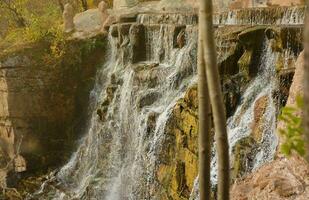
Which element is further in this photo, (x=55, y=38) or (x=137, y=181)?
(x=55, y=38)

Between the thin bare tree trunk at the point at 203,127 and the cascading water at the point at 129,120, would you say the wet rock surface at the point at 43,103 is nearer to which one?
the cascading water at the point at 129,120

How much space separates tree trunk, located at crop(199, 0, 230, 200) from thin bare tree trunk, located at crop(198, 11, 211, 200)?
150 mm

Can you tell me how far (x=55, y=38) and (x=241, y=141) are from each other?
31.9 ft

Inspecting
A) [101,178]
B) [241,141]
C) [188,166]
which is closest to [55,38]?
[101,178]

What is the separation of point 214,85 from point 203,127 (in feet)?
1.46

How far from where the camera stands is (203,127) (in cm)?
384

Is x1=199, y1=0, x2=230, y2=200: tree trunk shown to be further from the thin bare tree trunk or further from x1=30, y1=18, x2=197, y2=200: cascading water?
x1=30, y1=18, x2=197, y2=200: cascading water

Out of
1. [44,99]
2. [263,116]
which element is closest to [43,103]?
[44,99]

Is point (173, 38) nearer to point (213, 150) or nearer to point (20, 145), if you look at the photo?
point (213, 150)

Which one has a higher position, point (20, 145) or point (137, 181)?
point (20, 145)

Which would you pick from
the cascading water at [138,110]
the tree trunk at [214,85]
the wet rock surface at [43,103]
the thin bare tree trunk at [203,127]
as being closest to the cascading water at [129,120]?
the cascading water at [138,110]

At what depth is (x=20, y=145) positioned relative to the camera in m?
14.7

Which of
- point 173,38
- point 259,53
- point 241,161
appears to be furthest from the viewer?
point 173,38

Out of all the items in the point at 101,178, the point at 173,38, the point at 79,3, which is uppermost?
the point at 79,3
